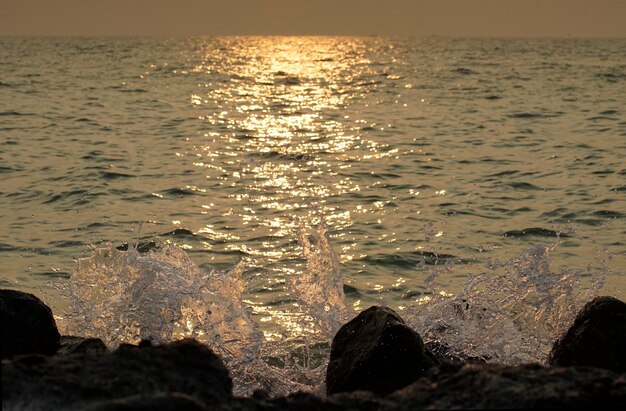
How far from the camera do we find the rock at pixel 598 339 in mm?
5867

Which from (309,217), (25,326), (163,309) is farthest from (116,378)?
(309,217)

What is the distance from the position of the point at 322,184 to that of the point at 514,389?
1247cm

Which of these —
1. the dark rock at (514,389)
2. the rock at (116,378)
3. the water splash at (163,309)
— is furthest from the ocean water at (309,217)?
the dark rock at (514,389)

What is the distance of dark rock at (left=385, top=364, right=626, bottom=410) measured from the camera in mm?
3455

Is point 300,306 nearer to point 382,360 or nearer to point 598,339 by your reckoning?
point 382,360

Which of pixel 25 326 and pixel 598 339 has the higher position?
pixel 25 326

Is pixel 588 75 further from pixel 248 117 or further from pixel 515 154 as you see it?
pixel 515 154

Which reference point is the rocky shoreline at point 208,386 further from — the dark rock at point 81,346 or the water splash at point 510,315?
the water splash at point 510,315

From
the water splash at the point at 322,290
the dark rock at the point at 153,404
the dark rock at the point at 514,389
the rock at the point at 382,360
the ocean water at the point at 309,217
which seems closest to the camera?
the dark rock at the point at 153,404

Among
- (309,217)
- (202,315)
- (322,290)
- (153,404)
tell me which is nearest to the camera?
(153,404)

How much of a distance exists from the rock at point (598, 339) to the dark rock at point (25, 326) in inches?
120

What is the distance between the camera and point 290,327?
8742 mm

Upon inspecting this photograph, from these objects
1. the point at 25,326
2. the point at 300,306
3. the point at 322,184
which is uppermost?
the point at 25,326

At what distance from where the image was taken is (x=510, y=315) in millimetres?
8008
